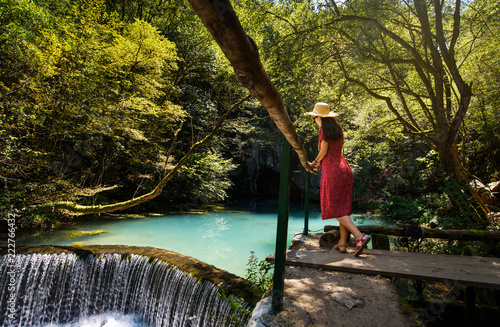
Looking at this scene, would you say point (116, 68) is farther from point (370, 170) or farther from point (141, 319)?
point (370, 170)

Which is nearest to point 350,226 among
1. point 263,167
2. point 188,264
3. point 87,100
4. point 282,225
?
point 282,225

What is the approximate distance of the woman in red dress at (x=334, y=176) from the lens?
112 inches

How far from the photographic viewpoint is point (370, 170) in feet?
60.8

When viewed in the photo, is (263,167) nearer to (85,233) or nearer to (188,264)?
(85,233)

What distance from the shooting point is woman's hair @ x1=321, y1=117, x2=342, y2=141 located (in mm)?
2924

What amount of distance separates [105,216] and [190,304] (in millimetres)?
8530

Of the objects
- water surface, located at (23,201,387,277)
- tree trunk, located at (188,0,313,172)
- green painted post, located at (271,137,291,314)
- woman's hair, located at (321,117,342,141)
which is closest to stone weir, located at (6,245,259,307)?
water surface, located at (23,201,387,277)

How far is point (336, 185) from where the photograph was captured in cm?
287

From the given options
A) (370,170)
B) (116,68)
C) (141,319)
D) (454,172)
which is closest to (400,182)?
(370,170)

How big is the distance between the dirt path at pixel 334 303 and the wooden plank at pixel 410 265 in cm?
14

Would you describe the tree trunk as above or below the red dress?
above

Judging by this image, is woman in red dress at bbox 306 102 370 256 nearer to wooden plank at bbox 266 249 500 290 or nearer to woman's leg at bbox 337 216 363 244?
woman's leg at bbox 337 216 363 244

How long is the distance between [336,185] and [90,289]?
17.6 feet

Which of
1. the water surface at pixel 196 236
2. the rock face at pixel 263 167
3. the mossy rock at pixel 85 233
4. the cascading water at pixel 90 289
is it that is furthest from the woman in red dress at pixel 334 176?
the rock face at pixel 263 167
